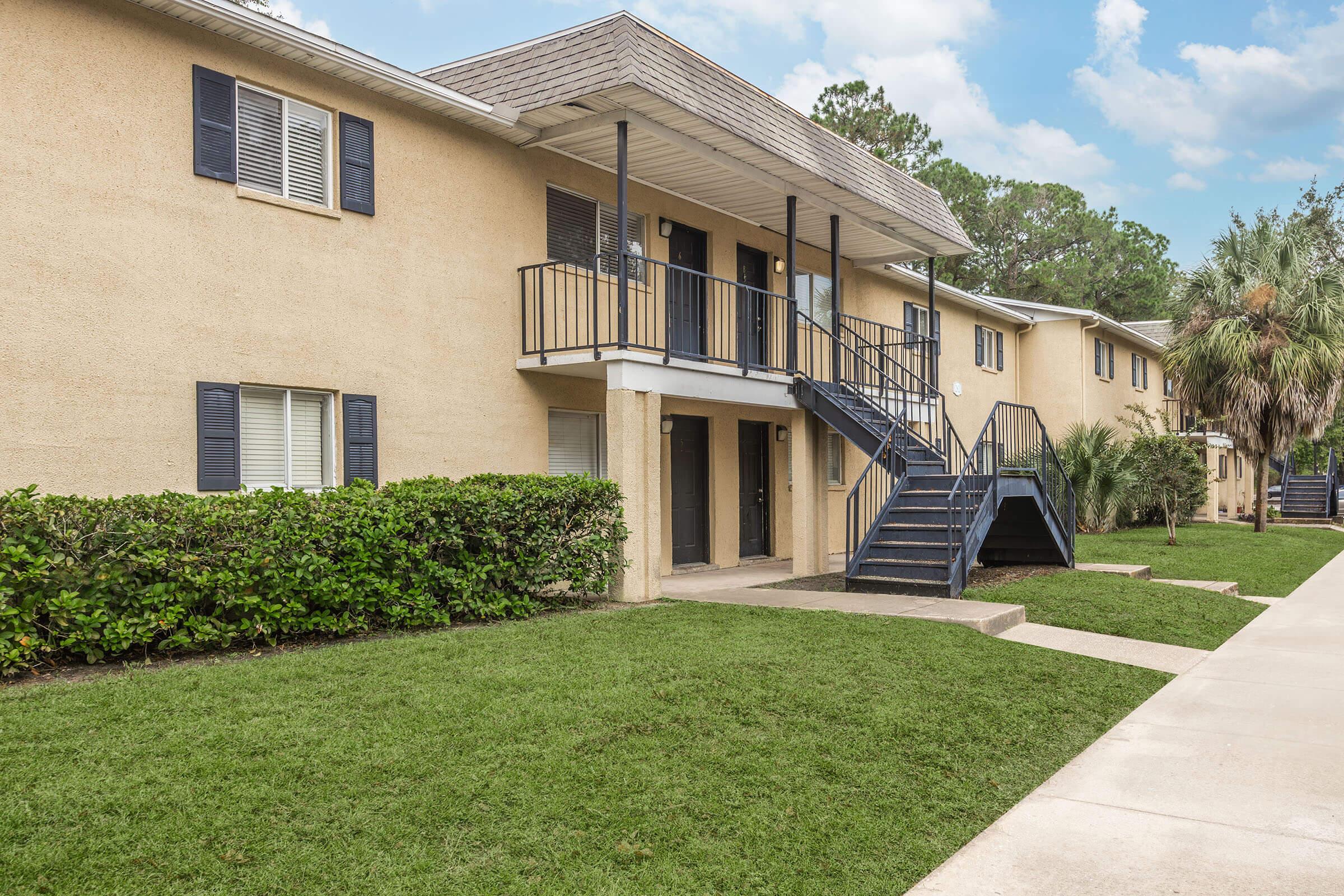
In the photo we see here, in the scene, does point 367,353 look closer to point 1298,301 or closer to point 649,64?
point 649,64

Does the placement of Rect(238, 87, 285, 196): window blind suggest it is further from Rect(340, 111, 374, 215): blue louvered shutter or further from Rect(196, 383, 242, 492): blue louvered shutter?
Rect(196, 383, 242, 492): blue louvered shutter

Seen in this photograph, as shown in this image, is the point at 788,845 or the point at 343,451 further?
the point at 343,451

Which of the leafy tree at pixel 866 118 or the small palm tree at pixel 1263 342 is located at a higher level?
the leafy tree at pixel 866 118

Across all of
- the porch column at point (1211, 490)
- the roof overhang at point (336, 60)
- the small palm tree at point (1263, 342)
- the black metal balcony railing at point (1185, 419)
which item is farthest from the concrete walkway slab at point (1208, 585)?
the porch column at point (1211, 490)

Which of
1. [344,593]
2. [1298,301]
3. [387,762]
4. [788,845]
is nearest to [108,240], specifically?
[344,593]

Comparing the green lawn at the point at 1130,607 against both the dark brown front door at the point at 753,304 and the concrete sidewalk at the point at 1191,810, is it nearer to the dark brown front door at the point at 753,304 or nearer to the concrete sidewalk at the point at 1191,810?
the concrete sidewalk at the point at 1191,810

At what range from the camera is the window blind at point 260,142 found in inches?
337

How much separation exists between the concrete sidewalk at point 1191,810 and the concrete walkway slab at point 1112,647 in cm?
77

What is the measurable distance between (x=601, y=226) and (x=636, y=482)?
146 inches

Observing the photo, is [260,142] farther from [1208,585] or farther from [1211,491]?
[1211,491]

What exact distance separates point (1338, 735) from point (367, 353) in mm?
8040

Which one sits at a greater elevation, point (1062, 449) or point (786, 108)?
point (786, 108)

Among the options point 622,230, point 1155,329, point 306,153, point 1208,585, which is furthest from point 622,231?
point 1155,329

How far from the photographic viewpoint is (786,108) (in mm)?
12891
